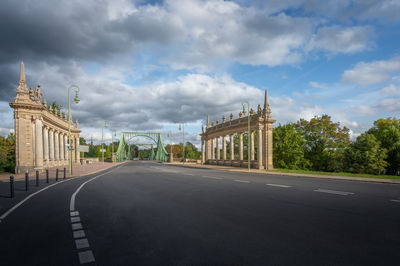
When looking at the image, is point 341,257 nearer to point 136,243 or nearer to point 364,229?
point 364,229

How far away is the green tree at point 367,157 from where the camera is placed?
34.6 m

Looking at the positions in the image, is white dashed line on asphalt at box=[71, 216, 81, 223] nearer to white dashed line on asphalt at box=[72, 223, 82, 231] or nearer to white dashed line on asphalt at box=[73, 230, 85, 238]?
white dashed line on asphalt at box=[72, 223, 82, 231]

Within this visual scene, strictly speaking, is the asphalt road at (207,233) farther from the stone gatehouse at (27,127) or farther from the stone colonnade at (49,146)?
the stone gatehouse at (27,127)

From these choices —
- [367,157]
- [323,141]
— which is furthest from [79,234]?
[323,141]

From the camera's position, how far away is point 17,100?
2967 centimetres

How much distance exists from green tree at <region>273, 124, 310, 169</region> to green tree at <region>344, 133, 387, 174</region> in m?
9.62

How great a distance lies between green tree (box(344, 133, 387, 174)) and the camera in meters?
34.6

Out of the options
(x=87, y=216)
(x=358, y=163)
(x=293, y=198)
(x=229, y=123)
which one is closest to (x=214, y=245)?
(x=87, y=216)

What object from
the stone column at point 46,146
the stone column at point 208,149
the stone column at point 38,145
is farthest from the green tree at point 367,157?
the stone column at point 46,146

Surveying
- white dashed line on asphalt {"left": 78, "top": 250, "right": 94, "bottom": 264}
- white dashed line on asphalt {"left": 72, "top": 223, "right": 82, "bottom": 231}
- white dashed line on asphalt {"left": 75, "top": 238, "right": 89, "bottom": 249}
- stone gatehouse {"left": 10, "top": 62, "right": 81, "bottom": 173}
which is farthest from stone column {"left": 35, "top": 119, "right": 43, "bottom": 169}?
white dashed line on asphalt {"left": 78, "top": 250, "right": 94, "bottom": 264}

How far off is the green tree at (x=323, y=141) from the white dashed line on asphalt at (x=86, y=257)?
1870 inches

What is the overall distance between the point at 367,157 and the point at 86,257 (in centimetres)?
3863

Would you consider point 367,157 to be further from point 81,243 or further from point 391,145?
point 81,243

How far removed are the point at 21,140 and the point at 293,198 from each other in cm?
3111
